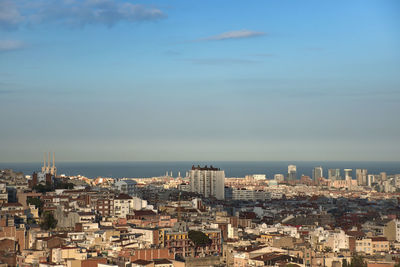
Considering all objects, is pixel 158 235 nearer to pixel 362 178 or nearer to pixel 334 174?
pixel 362 178

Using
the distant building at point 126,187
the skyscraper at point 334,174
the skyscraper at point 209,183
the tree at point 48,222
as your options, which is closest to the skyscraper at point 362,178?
the skyscraper at point 334,174

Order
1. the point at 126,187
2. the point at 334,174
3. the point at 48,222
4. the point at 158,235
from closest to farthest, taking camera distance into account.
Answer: the point at 158,235
the point at 48,222
the point at 126,187
the point at 334,174

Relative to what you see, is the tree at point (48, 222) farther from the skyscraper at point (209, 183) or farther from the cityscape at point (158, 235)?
the skyscraper at point (209, 183)

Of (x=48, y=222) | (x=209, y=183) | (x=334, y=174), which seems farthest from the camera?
(x=334, y=174)

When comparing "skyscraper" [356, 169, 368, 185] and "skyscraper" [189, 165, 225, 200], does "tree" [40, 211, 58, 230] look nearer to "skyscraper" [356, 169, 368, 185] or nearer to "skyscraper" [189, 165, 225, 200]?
"skyscraper" [189, 165, 225, 200]

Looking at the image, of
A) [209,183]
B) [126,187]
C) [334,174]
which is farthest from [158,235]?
[334,174]

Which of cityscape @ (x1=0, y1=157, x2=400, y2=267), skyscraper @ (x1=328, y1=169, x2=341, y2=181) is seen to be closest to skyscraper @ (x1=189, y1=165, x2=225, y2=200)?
cityscape @ (x1=0, y1=157, x2=400, y2=267)
